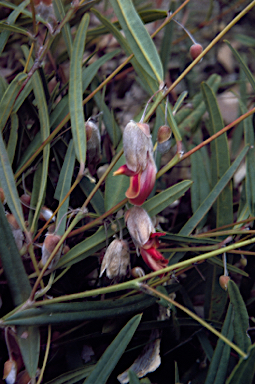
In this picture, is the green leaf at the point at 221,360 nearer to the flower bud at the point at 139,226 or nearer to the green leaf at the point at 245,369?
the green leaf at the point at 245,369

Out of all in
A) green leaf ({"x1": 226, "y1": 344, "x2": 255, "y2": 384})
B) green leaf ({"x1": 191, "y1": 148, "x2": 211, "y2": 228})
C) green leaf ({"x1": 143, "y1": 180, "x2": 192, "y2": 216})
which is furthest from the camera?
green leaf ({"x1": 191, "y1": 148, "x2": 211, "y2": 228})

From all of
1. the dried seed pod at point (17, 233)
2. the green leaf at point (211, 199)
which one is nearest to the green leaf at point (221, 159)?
the green leaf at point (211, 199)

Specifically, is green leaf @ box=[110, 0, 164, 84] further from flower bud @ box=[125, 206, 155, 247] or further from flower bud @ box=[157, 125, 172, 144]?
flower bud @ box=[125, 206, 155, 247]

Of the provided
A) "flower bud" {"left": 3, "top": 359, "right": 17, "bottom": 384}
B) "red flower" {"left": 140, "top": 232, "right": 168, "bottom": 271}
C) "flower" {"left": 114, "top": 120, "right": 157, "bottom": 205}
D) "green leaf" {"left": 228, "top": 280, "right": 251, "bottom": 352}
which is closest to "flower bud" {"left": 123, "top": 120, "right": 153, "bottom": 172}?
"flower" {"left": 114, "top": 120, "right": 157, "bottom": 205}

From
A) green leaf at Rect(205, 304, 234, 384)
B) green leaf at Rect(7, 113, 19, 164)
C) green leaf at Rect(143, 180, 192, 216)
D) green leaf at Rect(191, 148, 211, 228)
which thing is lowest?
green leaf at Rect(205, 304, 234, 384)

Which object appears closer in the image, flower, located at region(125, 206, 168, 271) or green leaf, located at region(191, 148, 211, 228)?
flower, located at region(125, 206, 168, 271)

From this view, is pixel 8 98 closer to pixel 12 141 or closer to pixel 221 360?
pixel 12 141
